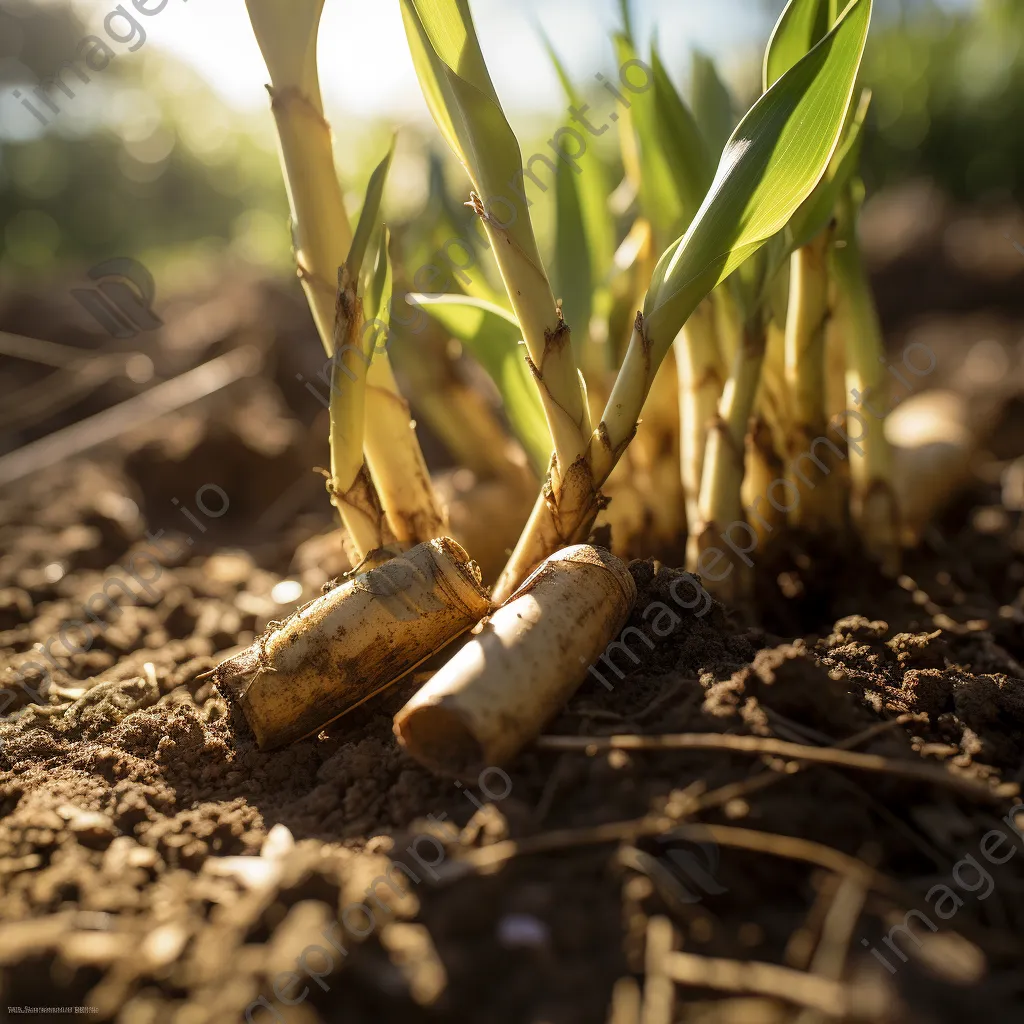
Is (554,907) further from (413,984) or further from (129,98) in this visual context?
(129,98)

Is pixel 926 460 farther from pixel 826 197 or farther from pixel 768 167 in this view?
pixel 768 167

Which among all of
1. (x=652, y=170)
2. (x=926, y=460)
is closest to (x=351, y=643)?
(x=652, y=170)

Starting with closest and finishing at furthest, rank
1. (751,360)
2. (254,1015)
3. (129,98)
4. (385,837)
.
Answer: (254,1015), (385,837), (751,360), (129,98)

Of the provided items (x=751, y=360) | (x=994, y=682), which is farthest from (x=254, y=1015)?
(x=751, y=360)

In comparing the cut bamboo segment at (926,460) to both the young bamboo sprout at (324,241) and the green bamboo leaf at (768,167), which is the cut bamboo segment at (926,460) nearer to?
the green bamboo leaf at (768,167)

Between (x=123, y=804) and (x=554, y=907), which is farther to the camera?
(x=123, y=804)

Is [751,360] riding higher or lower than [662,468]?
higher
